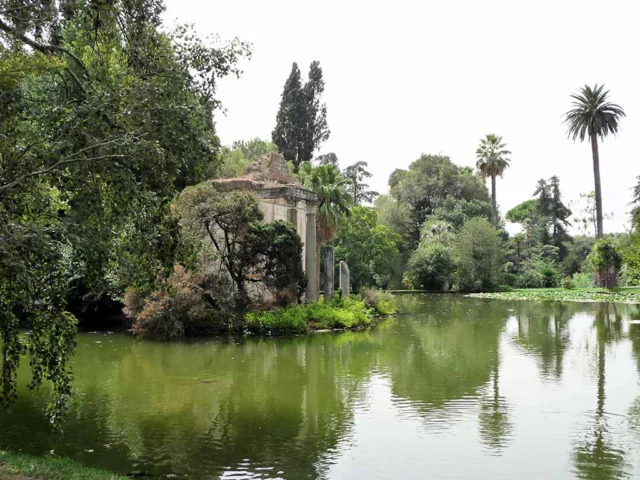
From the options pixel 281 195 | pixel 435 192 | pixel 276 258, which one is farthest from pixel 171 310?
pixel 435 192

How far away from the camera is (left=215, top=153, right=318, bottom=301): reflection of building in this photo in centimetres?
2539

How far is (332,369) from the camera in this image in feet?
48.1

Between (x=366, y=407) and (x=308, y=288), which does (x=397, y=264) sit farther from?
(x=366, y=407)

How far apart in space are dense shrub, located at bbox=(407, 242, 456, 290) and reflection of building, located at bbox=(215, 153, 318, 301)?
2605cm

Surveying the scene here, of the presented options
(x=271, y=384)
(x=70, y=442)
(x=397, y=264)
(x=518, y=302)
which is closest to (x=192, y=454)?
(x=70, y=442)

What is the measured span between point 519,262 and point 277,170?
129ft

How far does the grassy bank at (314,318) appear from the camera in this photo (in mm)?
21609

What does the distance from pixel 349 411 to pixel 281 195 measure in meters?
16.1

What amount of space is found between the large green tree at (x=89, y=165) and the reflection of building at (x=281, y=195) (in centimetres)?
1647

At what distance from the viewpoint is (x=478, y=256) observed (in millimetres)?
51375

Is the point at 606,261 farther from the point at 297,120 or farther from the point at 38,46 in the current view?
the point at 38,46

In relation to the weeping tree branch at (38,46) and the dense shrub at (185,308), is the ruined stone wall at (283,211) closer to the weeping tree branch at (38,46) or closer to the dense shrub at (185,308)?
the dense shrub at (185,308)

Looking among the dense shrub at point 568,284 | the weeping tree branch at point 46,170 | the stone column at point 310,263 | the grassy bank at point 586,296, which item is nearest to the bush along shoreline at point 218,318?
the stone column at point 310,263

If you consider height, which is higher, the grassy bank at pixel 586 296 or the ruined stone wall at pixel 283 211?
the ruined stone wall at pixel 283 211
